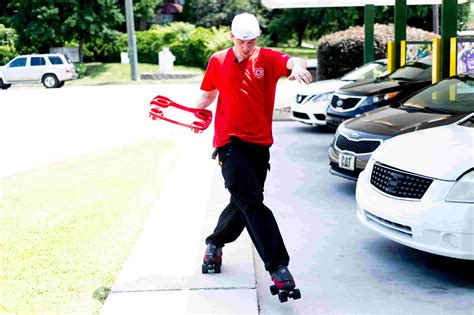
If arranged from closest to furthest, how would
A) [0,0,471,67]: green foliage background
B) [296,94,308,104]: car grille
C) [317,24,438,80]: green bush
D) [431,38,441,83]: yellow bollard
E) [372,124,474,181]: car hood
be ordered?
[372,124,474,181]: car hood
[431,38,441,83]: yellow bollard
[296,94,308,104]: car grille
[317,24,438,80]: green bush
[0,0,471,67]: green foliage background

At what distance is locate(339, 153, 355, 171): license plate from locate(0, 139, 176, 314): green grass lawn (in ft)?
7.13

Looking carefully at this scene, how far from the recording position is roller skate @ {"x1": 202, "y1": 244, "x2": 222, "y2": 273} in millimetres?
5363

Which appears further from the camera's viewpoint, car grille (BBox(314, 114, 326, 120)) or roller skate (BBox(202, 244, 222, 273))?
car grille (BBox(314, 114, 326, 120))

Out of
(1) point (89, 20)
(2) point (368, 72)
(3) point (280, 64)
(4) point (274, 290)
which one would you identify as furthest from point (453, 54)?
(1) point (89, 20)

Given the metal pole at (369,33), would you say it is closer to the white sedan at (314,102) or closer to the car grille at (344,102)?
the white sedan at (314,102)

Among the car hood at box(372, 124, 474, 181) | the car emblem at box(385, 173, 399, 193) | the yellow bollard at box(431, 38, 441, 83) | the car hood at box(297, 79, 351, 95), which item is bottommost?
the car emblem at box(385, 173, 399, 193)

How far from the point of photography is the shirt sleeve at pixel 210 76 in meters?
4.99

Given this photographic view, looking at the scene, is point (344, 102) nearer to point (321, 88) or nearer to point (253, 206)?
point (321, 88)

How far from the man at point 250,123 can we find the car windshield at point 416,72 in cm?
713

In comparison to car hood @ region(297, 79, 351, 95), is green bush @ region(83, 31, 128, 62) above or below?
above

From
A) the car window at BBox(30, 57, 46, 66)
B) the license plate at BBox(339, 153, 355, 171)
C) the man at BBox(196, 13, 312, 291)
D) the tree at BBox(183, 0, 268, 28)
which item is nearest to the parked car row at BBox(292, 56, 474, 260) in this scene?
the license plate at BBox(339, 153, 355, 171)

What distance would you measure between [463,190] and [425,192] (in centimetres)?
27

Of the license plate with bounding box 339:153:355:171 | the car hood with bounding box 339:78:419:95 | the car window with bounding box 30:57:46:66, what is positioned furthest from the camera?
the car window with bounding box 30:57:46:66

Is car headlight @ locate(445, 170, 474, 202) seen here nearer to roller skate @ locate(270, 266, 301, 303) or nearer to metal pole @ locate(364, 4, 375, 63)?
roller skate @ locate(270, 266, 301, 303)
